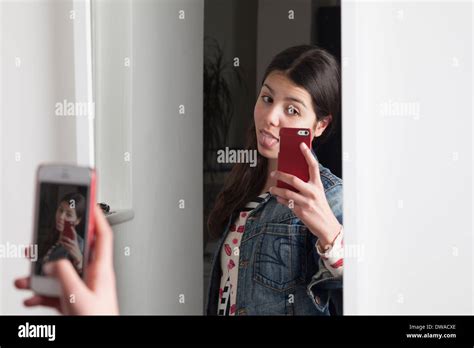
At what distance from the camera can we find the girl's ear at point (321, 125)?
1437 millimetres

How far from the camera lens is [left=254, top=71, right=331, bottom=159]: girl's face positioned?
1431 millimetres

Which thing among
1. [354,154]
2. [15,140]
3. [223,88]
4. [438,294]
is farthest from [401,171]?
[15,140]

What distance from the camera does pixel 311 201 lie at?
4.69 feet

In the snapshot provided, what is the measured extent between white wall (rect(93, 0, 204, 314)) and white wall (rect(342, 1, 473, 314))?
1.21ft

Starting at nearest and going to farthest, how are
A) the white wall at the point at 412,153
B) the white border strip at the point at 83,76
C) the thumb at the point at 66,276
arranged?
the thumb at the point at 66,276 < the white border strip at the point at 83,76 < the white wall at the point at 412,153

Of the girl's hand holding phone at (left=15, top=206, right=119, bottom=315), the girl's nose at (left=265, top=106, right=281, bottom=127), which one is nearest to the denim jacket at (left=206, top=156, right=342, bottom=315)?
the girl's nose at (left=265, top=106, right=281, bottom=127)

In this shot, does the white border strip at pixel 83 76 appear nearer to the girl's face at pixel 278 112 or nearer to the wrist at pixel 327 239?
the girl's face at pixel 278 112

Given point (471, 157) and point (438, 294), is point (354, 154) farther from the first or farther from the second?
point (438, 294)

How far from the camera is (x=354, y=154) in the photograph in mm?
1476

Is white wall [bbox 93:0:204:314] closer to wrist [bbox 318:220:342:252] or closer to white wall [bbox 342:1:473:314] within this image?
wrist [bbox 318:220:342:252]

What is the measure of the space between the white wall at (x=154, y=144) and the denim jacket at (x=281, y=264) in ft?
0.36

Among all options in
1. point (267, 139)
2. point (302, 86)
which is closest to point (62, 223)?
point (267, 139)

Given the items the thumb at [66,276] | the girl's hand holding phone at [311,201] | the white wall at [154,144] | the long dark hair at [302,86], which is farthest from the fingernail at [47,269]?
the girl's hand holding phone at [311,201]

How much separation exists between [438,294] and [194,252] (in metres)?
0.57
